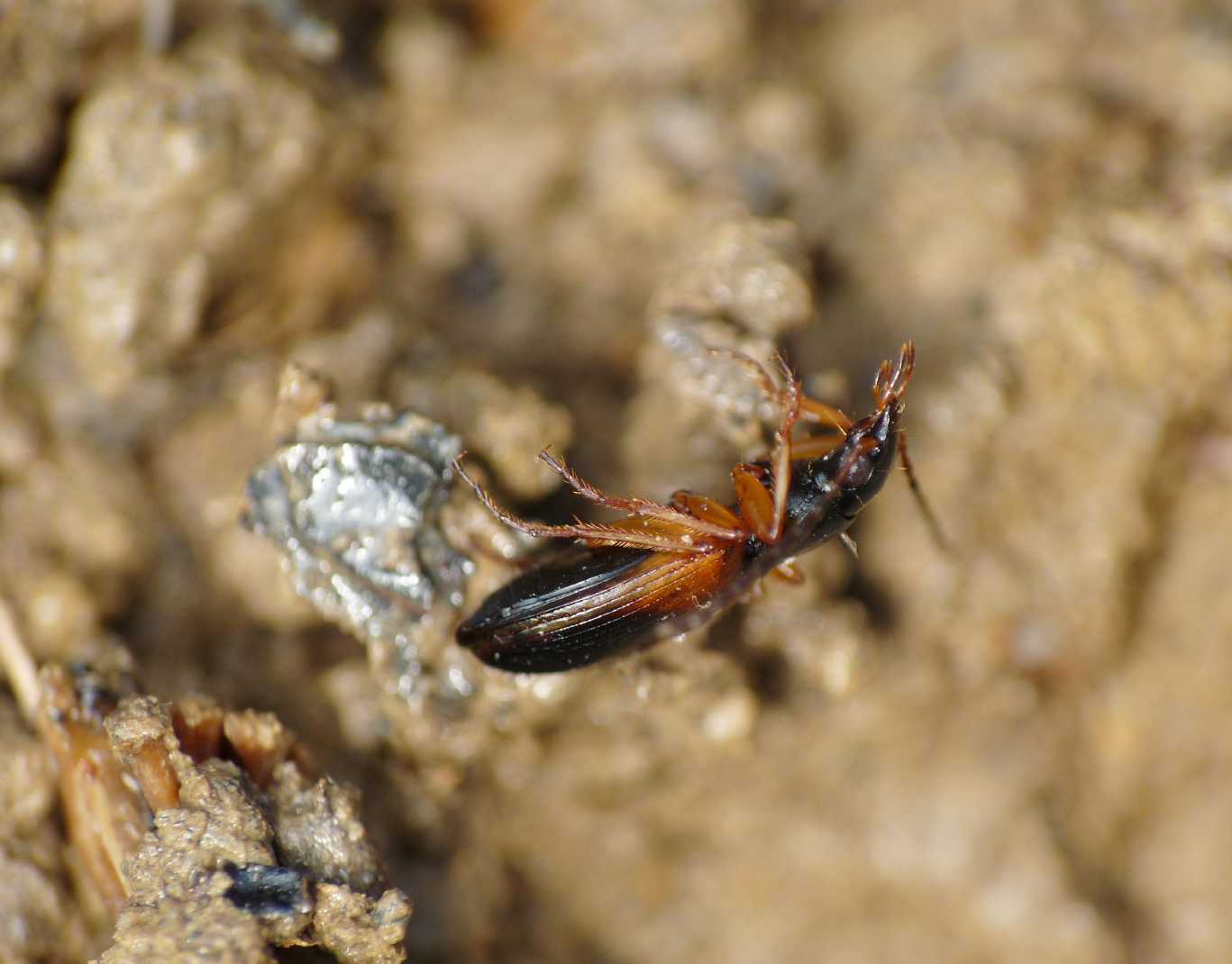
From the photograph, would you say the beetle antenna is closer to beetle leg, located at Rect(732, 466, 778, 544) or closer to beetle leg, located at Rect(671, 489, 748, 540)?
beetle leg, located at Rect(732, 466, 778, 544)

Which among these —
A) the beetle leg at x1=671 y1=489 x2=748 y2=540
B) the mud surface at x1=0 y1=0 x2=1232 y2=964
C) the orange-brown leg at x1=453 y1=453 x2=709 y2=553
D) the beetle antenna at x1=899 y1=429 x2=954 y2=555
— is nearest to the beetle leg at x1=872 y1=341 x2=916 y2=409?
the beetle antenna at x1=899 y1=429 x2=954 y2=555

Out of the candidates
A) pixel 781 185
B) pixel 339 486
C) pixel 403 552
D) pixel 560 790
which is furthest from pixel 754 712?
pixel 781 185

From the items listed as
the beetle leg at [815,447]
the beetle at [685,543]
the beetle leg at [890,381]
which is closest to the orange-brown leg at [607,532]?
the beetle at [685,543]

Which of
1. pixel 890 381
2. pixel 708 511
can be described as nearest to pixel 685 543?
pixel 708 511

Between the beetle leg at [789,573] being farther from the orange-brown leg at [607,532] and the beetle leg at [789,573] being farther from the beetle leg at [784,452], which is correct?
the orange-brown leg at [607,532]

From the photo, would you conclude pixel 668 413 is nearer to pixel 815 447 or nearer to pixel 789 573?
pixel 815 447

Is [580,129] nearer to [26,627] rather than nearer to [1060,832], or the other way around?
[26,627]
